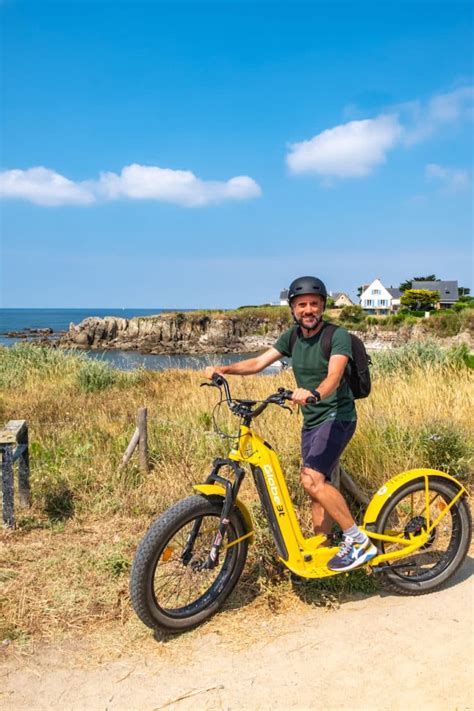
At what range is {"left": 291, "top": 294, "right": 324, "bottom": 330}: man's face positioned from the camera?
3.79 m

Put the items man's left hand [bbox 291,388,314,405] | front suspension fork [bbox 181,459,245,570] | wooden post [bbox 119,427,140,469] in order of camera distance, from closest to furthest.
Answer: man's left hand [bbox 291,388,314,405] < front suspension fork [bbox 181,459,245,570] < wooden post [bbox 119,427,140,469]

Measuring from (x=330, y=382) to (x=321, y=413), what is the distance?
18.7 inches

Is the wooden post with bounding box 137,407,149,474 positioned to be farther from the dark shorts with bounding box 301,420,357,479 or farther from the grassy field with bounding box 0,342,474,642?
the dark shorts with bounding box 301,420,357,479

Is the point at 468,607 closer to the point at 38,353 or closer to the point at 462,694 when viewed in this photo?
the point at 462,694

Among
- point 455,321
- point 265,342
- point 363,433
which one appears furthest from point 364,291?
point 363,433

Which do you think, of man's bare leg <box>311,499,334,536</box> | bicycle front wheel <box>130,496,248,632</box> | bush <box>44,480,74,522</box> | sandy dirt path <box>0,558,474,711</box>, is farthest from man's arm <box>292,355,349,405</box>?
bush <box>44,480,74,522</box>

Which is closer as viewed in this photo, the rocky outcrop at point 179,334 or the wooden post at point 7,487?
the wooden post at point 7,487

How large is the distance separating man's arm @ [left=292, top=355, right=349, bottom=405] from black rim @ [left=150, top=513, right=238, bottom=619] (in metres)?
0.98

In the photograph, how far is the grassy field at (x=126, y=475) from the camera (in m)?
3.85

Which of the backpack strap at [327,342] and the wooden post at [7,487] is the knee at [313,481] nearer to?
the backpack strap at [327,342]

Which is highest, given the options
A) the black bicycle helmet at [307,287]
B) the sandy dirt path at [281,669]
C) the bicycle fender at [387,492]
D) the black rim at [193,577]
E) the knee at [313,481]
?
the black bicycle helmet at [307,287]

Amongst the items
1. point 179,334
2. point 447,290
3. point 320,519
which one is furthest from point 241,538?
point 447,290

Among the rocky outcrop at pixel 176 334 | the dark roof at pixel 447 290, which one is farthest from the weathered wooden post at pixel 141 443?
the dark roof at pixel 447 290

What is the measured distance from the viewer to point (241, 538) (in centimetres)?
A: 361
